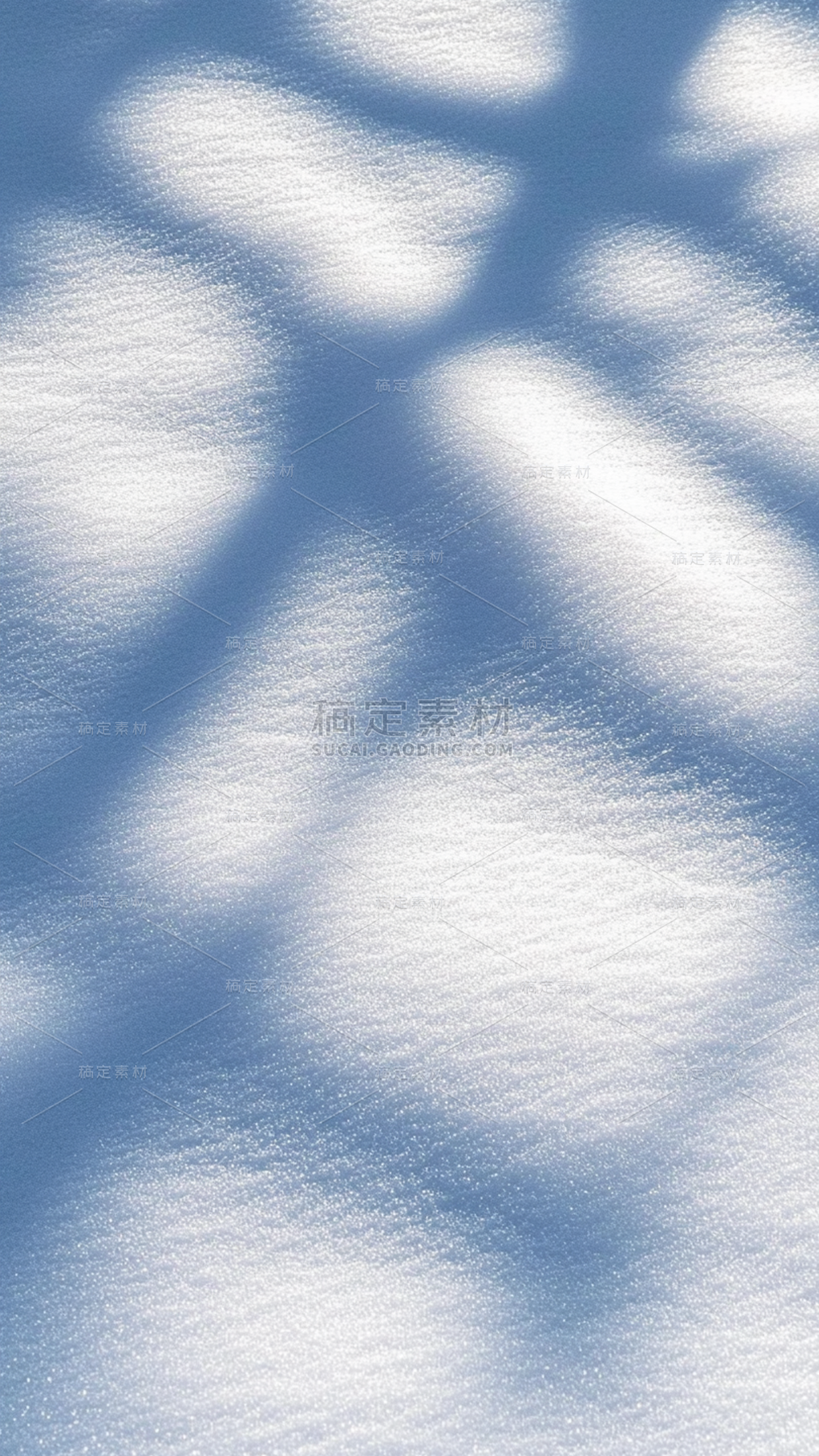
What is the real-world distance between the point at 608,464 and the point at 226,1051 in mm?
478

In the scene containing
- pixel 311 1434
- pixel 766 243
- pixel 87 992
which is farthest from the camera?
pixel 766 243

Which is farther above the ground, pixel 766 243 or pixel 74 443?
pixel 766 243

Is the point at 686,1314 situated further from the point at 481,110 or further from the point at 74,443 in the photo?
the point at 481,110

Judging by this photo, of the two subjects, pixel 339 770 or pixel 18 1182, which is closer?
pixel 18 1182

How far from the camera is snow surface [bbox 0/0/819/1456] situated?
0.81 metres

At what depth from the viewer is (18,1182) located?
0.83 metres

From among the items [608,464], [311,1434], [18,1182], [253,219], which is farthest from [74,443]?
[311,1434]

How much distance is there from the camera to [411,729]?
0.97 meters

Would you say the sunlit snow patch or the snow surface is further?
the sunlit snow patch

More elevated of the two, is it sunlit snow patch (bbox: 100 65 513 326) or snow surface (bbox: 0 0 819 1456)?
sunlit snow patch (bbox: 100 65 513 326)

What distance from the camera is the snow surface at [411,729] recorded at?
81 centimetres

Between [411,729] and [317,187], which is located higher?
[317,187]

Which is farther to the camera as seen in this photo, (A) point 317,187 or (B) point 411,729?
(A) point 317,187

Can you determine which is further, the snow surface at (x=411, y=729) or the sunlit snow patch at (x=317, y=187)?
the sunlit snow patch at (x=317, y=187)
